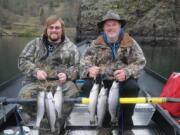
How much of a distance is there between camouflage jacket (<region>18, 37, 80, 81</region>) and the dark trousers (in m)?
0.35

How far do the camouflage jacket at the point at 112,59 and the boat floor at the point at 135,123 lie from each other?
715 mm

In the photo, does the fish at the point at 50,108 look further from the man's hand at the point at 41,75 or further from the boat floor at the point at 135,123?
the boat floor at the point at 135,123

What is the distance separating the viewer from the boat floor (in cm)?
489

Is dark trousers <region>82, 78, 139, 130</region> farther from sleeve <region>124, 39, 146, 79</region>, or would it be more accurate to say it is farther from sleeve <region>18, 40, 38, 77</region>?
sleeve <region>18, 40, 38, 77</region>

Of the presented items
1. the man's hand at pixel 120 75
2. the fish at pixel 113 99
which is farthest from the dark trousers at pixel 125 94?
the fish at pixel 113 99

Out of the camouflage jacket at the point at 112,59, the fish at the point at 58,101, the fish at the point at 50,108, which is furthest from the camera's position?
the camouflage jacket at the point at 112,59

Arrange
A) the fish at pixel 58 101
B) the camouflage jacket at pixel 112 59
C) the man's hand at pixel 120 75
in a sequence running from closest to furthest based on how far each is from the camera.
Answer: the fish at pixel 58 101 < the man's hand at pixel 120 75 < the camouflage jacket at pixel 112 59

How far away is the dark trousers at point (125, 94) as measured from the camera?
4426 millimetres

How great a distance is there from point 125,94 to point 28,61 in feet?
4.11

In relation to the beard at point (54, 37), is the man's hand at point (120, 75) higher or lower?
lower

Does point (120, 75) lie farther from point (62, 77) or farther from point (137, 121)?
point (137, 121)

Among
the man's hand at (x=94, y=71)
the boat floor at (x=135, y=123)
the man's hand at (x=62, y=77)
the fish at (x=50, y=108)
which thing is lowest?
the boat floor at (x=135, y=123)

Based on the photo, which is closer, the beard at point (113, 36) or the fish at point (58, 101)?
the fish at point (58, 101)

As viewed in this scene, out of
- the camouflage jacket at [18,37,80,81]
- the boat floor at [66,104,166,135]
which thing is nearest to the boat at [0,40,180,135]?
the boat floor at [66,104,166,135]
